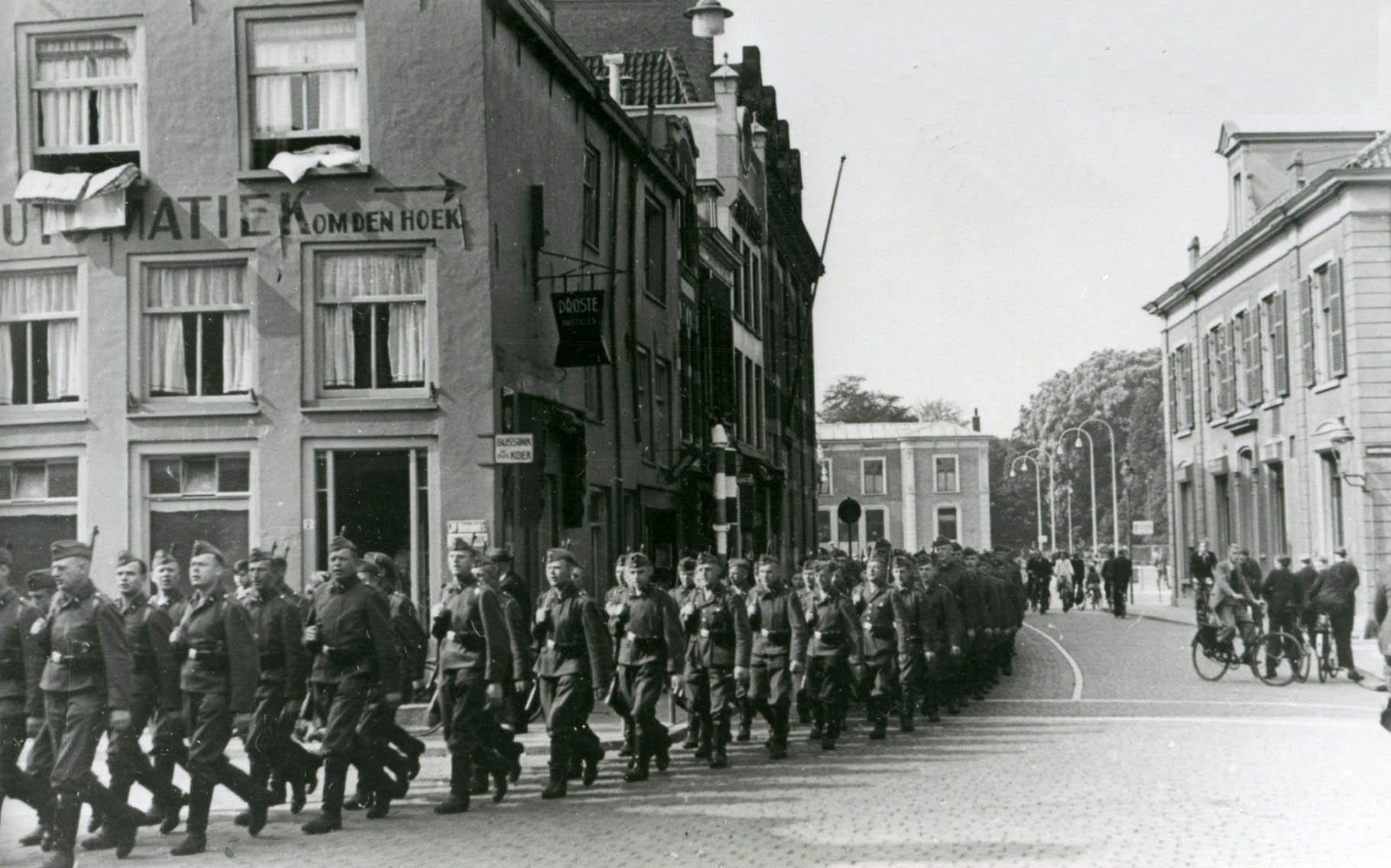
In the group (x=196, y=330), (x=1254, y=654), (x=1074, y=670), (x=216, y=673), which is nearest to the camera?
(x=216, y=673)

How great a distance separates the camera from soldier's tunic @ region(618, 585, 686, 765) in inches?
535

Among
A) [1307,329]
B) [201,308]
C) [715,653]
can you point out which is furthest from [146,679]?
[1307,329]

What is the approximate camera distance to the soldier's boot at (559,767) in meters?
12.2

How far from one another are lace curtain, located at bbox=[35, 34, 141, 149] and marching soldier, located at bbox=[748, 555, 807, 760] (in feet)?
32.8

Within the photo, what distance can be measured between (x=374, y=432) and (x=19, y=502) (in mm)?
4334

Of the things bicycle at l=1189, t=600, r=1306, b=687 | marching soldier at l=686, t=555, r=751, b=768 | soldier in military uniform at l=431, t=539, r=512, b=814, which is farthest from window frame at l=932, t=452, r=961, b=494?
soldier in military uniform at l=431, t=539, r=512, b=814

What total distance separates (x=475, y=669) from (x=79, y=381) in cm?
982

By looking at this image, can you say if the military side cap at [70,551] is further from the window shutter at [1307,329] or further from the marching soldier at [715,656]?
the window shutter at [1307,329]

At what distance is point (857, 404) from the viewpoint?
12181 centimetres

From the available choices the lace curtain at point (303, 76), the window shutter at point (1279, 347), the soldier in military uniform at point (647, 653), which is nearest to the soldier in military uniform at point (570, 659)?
the soldier in military uniform at point (647, 653)

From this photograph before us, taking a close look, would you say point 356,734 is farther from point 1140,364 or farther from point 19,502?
point 1140,364

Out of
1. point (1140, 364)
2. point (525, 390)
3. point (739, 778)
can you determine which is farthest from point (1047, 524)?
Result: point (739, 778)

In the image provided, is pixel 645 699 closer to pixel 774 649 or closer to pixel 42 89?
pixel 774 649

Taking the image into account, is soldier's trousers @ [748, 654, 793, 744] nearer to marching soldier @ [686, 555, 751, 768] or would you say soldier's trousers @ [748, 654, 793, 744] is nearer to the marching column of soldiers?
the marching column of soldiers
